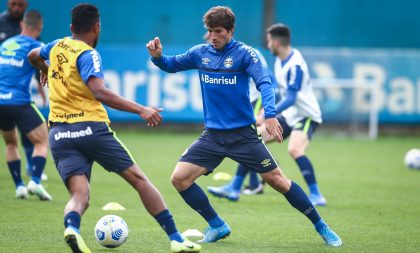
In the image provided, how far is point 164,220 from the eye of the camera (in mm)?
7539

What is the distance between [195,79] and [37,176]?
34.2 ft

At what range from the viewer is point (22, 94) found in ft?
38.0

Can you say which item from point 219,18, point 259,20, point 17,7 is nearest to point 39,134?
point 17,7

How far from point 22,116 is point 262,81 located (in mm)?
4430

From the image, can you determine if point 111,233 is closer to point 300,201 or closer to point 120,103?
point 120,103

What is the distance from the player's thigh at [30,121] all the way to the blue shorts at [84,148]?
4.25 meters

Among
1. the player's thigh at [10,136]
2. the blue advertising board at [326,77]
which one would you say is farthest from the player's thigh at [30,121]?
the blue advertising board at [326,77]

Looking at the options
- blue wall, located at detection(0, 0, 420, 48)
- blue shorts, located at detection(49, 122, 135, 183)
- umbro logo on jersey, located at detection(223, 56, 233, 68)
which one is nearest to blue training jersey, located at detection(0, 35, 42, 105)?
umbro logo on jersey, located at detection(223, 56, 233, 68)

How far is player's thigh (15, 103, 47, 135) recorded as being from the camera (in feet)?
38.0

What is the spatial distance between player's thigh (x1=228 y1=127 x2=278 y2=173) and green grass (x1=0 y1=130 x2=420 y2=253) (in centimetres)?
78

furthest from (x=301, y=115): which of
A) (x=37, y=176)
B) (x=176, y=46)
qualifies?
(x=176, y=46)

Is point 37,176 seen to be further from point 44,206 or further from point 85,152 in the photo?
point 85,152

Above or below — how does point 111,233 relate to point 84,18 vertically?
below

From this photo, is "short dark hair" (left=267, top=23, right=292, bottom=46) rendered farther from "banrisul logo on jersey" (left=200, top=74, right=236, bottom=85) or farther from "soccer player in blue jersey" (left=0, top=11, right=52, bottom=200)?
"banrisul logo on jersey" (left=200, top=74, right=236, bottom=85)
